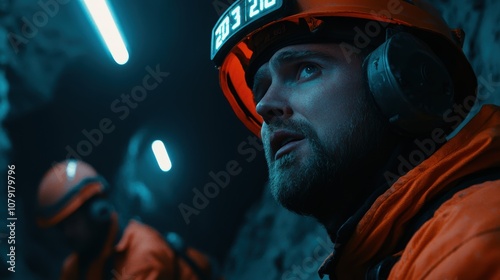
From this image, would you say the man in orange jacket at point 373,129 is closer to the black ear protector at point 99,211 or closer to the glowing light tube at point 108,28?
the glowing light tube at point 108,28

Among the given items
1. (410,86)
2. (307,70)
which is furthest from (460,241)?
(307,70)

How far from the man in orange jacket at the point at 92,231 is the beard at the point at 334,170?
3326 millimetres

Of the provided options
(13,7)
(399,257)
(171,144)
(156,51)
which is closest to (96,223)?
Result: (171,144)

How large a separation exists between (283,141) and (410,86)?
380 mm

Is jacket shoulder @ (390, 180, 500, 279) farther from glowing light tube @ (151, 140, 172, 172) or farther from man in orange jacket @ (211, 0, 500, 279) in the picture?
glowing light tube @ (151, 140, 172, 172)

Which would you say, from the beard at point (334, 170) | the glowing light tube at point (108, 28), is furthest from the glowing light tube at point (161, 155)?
the beard at point (334, 170)

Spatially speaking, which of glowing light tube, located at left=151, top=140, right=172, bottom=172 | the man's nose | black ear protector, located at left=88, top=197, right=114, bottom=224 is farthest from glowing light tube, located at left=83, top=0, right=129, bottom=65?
the man's nose

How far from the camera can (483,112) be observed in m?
1.34

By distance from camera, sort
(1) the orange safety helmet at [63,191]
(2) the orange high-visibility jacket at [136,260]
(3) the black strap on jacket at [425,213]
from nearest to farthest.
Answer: (3) the black strap on jacket at [425,213], (2) the orange high-visibility jacket at [136,260], (1) the orange safety helmet at [63,191]

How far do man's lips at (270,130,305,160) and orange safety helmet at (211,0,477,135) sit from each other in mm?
307

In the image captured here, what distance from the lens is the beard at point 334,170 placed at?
1453mm

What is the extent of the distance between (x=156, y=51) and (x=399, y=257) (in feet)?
13.2

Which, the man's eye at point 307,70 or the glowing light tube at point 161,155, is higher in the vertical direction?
the glowing light tube at point 161,155

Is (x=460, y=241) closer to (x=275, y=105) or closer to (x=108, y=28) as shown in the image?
(x=275, y=105)
